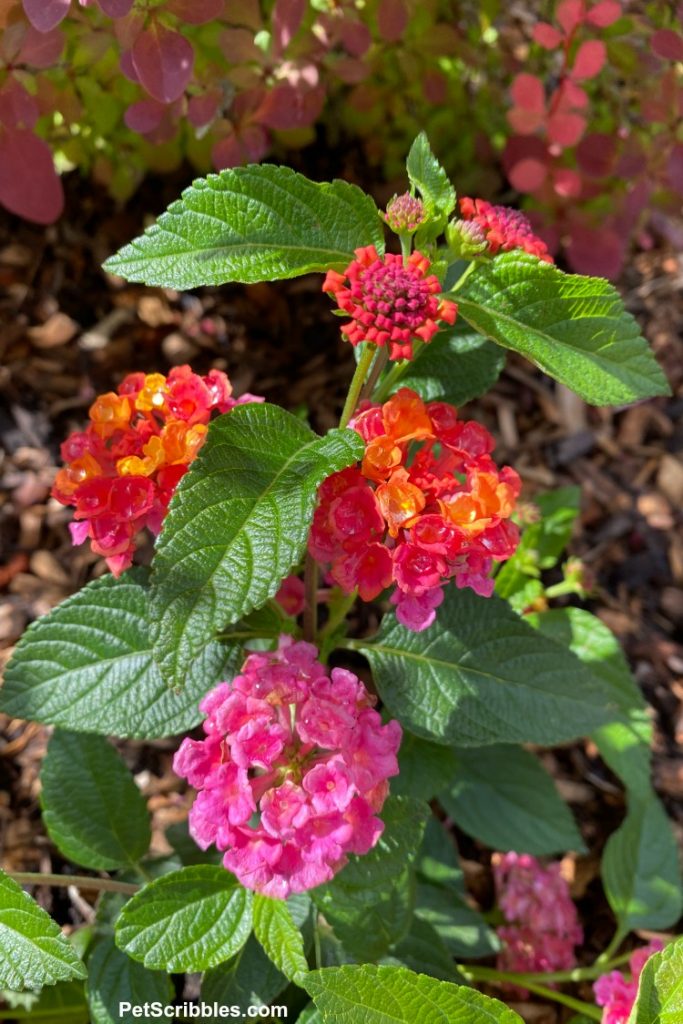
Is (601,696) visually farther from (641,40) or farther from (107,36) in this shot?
(641,40)

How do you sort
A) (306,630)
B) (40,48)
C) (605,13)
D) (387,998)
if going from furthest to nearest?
(605,13), (40,48), (306,630), (387,998)

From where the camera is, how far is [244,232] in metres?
0.86

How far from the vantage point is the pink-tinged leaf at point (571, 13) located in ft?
4.84

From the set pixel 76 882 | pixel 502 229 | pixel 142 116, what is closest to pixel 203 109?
pixel 142 116

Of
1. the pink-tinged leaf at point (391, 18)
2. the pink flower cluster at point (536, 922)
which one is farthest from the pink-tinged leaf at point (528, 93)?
the pink flower cluster at point (536, 922)

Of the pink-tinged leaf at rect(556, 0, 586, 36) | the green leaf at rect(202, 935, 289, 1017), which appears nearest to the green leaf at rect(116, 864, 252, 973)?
the green leaf at rect(202, 935, 289, 1017)

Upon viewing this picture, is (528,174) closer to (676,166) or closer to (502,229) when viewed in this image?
(676,166)

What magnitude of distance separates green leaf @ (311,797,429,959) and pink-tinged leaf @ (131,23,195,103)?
94 centimetres

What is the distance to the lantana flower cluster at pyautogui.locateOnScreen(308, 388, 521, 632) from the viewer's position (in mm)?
827

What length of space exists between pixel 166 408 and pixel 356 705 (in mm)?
371

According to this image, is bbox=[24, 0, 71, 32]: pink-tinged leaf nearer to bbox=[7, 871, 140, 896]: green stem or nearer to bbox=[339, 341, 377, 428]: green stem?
bbox=[339, 341, 377, 428]: green stem

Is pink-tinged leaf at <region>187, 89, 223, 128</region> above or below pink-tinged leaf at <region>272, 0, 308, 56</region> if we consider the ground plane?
below

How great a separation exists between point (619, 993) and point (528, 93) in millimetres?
1433

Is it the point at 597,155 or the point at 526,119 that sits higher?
the point at 526,119
